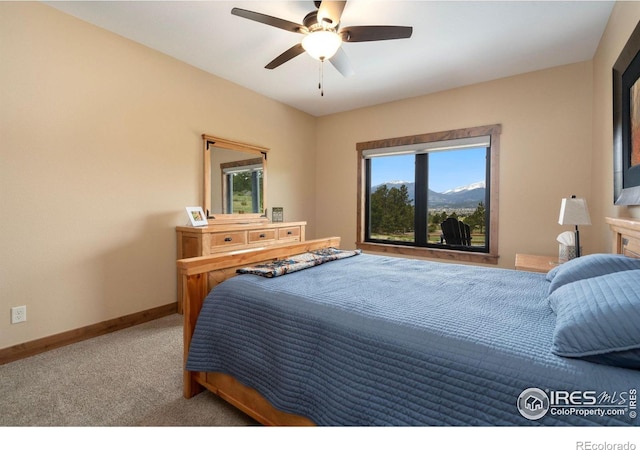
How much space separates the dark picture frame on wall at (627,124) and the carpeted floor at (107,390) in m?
2.63

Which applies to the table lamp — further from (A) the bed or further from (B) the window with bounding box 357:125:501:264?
(B) the window with bounding box 357:125:501:264

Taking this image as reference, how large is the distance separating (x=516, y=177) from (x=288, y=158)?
2966 millimetres

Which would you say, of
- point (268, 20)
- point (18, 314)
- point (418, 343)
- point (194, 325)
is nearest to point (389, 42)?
Answer: point (268, 20)

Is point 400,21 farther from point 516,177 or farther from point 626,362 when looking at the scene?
point 626,362

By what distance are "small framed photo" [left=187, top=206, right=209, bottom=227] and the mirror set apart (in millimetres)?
151

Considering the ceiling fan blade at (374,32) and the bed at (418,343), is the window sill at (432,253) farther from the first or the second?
the ceiling fan blade at (374,32)

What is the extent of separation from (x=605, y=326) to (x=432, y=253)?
317 centimetres

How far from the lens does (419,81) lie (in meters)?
3.54

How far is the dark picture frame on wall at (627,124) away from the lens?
1742 mm

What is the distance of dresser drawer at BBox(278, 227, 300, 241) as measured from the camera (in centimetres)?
390

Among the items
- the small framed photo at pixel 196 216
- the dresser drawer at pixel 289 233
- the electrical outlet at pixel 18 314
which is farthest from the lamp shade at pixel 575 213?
the electrical outlet at pixel 18 314

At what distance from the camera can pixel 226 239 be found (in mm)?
3215

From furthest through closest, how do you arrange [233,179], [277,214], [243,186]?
[277,214], [243,186], [233,179]

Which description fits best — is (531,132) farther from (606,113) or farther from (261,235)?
(261,235)
